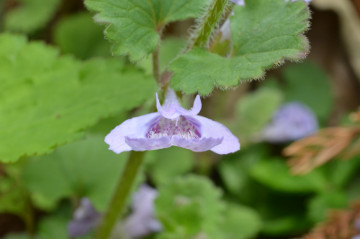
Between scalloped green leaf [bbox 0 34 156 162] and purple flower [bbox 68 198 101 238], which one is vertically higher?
scalloped green leaf [bbox 0 34 156 162]

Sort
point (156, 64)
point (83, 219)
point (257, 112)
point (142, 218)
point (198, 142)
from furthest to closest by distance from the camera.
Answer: point (257, 112) < point (142, 218) < point (83, 219) < point (156, 64) < point (198, 142)

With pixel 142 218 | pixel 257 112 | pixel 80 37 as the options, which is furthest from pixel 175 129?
pixel 80 37

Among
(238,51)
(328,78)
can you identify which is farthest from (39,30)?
(238,51)

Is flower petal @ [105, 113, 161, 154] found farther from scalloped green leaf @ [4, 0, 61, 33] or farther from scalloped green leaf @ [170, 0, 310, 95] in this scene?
Answer: scalloped green leaf @ [4, 0, 61, 33]

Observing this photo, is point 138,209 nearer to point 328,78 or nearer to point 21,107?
point 21,107

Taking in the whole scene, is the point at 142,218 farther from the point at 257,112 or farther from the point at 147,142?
the point at 147,142

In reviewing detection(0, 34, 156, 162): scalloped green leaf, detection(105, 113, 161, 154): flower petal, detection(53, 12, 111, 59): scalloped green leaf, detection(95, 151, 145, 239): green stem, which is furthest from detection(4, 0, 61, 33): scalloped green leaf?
detection(105, 113, 161, 154): flower petal

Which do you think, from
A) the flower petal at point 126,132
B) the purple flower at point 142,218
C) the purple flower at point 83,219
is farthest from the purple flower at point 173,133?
the purple flower at point 142,218
